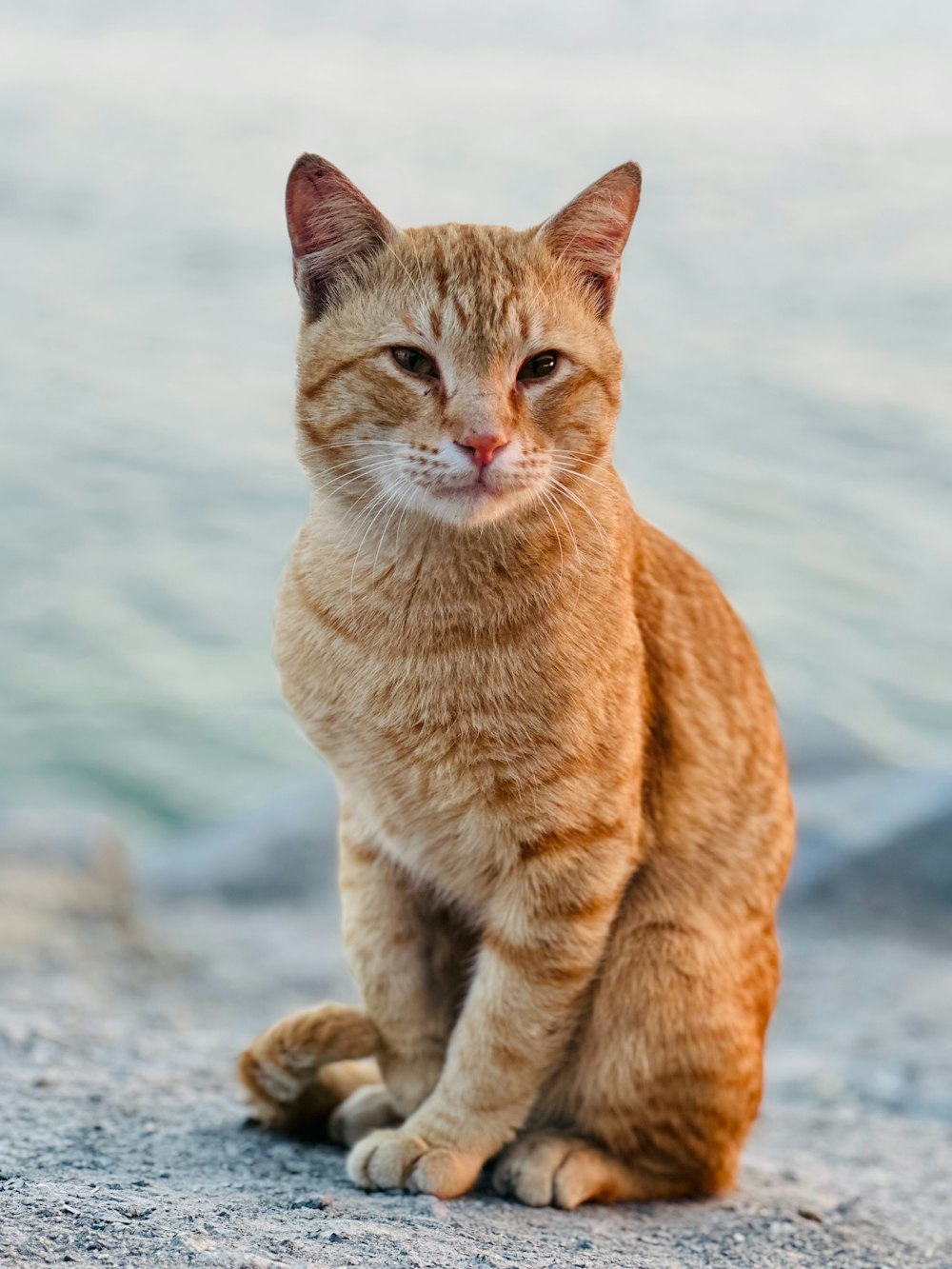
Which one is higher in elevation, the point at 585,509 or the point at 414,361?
the point at 414,361

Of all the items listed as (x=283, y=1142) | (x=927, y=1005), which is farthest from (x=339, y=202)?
(x=927, y=1005)

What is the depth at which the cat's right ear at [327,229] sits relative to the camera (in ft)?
8.95

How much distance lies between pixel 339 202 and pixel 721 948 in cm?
167

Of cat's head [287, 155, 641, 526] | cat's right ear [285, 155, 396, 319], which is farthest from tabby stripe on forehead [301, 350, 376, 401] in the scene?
cat's right ear [285, 155, 396, 319]

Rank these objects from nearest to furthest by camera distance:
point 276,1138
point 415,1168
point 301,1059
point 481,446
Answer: point 481,446
point 415,1168
point 301,1059
point 276,1138

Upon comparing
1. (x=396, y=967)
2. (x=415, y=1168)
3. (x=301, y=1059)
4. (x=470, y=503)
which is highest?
(x=470, y=503)

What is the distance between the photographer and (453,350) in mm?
2586

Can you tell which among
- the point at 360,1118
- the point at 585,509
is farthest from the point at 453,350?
the point at 360,1118

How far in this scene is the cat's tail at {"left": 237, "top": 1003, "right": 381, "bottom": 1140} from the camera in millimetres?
3010

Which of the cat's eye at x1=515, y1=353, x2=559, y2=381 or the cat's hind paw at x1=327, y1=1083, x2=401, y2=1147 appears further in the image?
the cat's hind paw at x1=327, y1=1083, x2=401, y2=1147

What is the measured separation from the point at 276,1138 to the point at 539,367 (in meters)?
1.79

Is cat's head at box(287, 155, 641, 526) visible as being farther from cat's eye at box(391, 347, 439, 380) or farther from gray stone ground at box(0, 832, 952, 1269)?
gray stone ground at box(0, 832, 952, 1269)

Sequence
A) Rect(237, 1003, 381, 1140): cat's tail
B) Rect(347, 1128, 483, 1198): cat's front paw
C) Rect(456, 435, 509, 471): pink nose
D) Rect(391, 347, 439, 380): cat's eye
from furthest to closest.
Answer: Rect(237, 1003, 381, 1140): cat's tail < Rect(347, 1128, 483, 1198): cat's front paw < Rect(391, 347, 439, 380): cat's eye < Rect(456, 435, 509, 471): pink nose

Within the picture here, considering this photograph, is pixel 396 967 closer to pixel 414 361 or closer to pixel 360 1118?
pixel 360 1118
